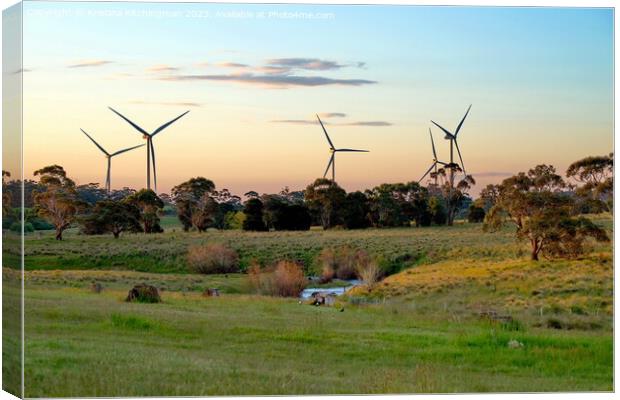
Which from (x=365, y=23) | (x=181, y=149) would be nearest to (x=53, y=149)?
(x=181, y=149)

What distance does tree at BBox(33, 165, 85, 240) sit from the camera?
70.4ft

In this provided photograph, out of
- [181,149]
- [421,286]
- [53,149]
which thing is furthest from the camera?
[421,286]

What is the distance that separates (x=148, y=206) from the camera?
23.1 m

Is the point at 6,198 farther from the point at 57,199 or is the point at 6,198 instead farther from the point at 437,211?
the point at 437,211

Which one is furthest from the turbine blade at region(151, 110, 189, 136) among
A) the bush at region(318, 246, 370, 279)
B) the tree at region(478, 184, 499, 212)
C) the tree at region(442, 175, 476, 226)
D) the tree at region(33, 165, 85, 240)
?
the tree at region(478, 184, 499, 212)

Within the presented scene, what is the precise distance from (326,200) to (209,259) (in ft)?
7.74

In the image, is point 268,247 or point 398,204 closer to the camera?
point 268,247

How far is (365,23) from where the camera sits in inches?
872

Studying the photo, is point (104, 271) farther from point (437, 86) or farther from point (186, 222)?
point (437, 86)

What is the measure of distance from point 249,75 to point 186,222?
3214 millimetres

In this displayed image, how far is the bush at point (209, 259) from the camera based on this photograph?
2336 centimetres

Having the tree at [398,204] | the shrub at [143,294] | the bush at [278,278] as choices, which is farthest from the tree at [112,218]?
the tree at [398,204]

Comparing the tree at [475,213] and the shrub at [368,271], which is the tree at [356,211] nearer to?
the shrub at [368,271]

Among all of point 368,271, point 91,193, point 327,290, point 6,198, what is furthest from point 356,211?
point 6,198
